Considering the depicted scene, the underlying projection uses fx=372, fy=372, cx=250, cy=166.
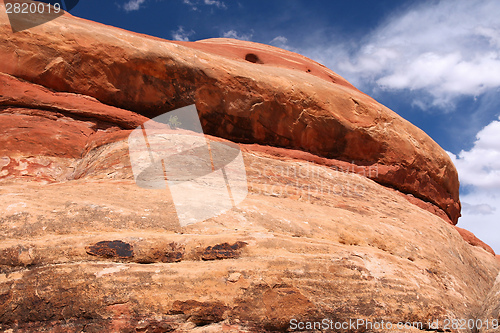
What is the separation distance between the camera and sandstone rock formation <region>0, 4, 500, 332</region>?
3436mm

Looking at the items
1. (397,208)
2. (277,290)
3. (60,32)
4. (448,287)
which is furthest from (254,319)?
(60,32)

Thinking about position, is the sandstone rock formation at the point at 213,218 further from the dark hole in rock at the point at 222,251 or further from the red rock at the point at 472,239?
the red rock at the point at 472,239

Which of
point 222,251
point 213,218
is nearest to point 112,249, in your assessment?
point 222,251

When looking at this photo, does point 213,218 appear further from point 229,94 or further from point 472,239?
point 472,239

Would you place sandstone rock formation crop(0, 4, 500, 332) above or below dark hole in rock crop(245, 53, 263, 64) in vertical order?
below

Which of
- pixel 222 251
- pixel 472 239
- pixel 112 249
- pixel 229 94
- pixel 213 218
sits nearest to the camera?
pixel 112 249

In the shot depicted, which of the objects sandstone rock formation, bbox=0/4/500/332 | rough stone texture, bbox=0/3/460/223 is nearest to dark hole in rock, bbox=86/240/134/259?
sandstone rock formation, bbox=0/4/500/332

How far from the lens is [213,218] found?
15.0 feet

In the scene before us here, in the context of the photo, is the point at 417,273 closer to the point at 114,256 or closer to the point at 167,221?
the point at 167,221

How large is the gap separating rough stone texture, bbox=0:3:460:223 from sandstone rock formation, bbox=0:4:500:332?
0.12ft

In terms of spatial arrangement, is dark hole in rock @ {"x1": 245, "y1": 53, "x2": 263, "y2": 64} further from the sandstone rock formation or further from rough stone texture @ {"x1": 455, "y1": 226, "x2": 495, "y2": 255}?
rough stone texture @ {"x1": 455, "y1": 226, "x2": 495, "y2": 255}

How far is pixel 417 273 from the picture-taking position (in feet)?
16.5

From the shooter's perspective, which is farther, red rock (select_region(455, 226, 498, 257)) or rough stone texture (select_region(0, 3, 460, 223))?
red rock (select_region(455, 226, 498, 257))

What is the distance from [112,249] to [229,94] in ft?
19.4
